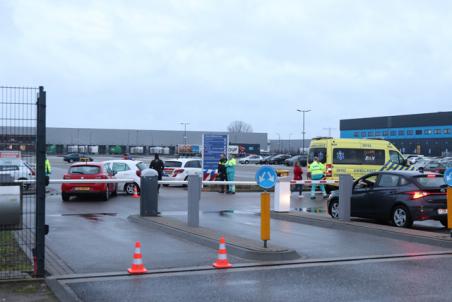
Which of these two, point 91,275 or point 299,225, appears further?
point 299,225

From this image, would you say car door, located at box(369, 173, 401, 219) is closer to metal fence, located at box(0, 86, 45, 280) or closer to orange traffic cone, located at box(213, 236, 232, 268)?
orange traffic cone, located at box(213, 236, 232, 268)

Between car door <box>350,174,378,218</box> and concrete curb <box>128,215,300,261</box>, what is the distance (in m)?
4.49

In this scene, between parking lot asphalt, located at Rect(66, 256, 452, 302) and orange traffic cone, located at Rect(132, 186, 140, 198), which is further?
orange traffic cone, located at Rect(132, 186, 140, 198)

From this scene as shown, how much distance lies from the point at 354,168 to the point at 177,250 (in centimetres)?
1788

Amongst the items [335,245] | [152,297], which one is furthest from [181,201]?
[152,297]

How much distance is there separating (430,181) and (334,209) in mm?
2894

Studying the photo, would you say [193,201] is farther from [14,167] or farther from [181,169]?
[181,169]

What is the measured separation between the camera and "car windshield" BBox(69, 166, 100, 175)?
71.5 feet

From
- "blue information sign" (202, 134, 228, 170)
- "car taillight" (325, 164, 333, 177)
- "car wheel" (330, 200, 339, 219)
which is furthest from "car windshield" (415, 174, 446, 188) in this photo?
"blue information sign" (202, 134, 228, 170)

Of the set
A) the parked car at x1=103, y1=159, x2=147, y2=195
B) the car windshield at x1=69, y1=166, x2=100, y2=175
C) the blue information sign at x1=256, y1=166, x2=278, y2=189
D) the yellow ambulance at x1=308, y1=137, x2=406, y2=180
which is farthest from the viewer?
the yellow ambulance at x1=308, y1=137, x2=406, y2=180

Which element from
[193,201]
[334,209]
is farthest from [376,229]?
[193,201]

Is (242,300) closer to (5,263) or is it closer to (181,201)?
(5,263)

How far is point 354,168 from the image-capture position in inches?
1078

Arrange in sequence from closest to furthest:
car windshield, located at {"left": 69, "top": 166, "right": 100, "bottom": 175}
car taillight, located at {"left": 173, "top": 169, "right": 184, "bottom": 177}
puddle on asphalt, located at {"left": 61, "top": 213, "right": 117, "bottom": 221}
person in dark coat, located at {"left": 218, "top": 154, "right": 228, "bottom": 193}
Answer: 1. puddle on asphalt, located at {"left": 61, "top": 213, "right": 117, "bottom": 221}
2. car windshield, located at {"left": 69, "top": 166, "right": 100, "bottom": 175}
3. person in dark coat, located at {"left": 218, "top": 154, "right": 228, "bottom": 193}
4. car taillight, located at {"left": 173, "top": 169, "right": 184, "bottom": 177}
